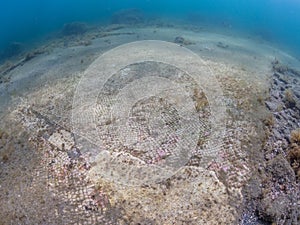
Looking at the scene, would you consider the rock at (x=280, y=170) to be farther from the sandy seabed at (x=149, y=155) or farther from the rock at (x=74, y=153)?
the rock at (x=74, y=153)

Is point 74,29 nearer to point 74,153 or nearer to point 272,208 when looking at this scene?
point 74,153

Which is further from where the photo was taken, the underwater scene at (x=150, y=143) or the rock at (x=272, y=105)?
the rock at (x=272, y=105)

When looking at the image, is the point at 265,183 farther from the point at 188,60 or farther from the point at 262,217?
the point at 188,60

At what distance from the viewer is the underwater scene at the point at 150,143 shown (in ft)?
54.2

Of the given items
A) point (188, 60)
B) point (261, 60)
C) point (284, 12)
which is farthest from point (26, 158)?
point (284, 12)

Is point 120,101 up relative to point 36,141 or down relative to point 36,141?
up

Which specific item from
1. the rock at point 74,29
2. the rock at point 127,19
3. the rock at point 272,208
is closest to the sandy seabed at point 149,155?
the rock at point 272,208

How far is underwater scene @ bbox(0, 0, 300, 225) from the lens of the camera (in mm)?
16531

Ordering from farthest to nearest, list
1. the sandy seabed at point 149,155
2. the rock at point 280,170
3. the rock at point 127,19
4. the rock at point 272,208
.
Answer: the rock at point 127,19 → the rock at point 280,170 → the rock at point 272,208 → the sandy seabed at point 149,155

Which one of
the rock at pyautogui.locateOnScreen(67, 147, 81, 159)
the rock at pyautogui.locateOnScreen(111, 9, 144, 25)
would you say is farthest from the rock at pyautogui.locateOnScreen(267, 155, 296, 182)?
the rock at pyautogui.locateOnScreen(111, 9, 144, 25)

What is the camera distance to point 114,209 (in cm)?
1606

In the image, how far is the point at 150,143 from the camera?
20531mm

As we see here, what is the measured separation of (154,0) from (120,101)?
404 feet

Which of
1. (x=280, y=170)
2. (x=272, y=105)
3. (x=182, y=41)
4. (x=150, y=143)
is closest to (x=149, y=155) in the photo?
(x=150, y=143)
